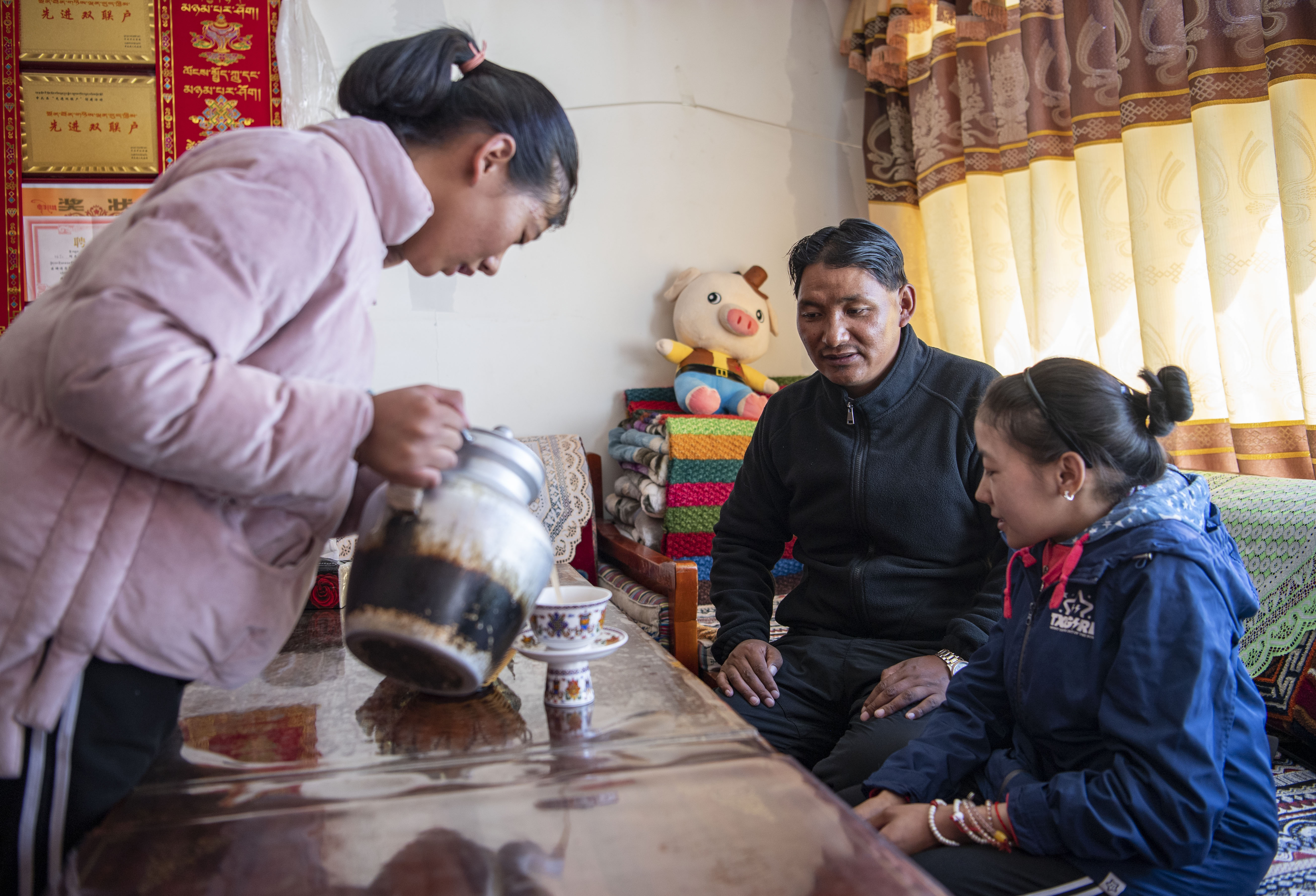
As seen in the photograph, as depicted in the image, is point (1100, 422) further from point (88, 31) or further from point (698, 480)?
point (88, 31)

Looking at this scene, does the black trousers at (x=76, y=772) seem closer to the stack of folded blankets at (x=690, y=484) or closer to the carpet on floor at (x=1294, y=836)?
the carpet on floor at (x=1294, y=836)

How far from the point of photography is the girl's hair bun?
1052 mm

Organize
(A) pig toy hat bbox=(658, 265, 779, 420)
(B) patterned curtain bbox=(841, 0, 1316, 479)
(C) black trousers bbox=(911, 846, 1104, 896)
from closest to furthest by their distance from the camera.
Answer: (C) black trousers bbox=(911, 846, 1104, 896), (B) patterned curtain bbox=(841, 0, 1316, 479), (A) pig toy hat bbox=(658, 265, 779, 420)

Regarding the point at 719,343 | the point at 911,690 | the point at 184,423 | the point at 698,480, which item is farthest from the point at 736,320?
the point at 184,423

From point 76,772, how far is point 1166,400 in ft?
3.92

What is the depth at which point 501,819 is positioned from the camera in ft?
2.42

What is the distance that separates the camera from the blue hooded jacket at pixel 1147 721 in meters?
0.94

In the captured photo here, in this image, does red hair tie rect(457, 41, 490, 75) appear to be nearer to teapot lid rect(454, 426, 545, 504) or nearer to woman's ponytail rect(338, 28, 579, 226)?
woman's ponytail rect(338, 28, 579, 226)

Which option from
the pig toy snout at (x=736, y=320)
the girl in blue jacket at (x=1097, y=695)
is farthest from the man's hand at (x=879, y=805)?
the pig toy snout at (x=736, y=320)

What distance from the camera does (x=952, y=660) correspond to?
1.52 m

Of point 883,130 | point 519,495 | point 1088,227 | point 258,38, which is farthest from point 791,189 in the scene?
point 519,495

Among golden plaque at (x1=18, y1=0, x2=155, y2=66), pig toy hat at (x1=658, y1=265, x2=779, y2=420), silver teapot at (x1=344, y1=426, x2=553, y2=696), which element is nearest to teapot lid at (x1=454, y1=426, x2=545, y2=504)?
silver teapot at (x1=344, y1=426, x2=553, y2=696)

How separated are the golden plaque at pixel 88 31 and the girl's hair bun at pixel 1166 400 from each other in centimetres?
289

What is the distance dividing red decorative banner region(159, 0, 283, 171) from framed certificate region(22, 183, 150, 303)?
247mm
